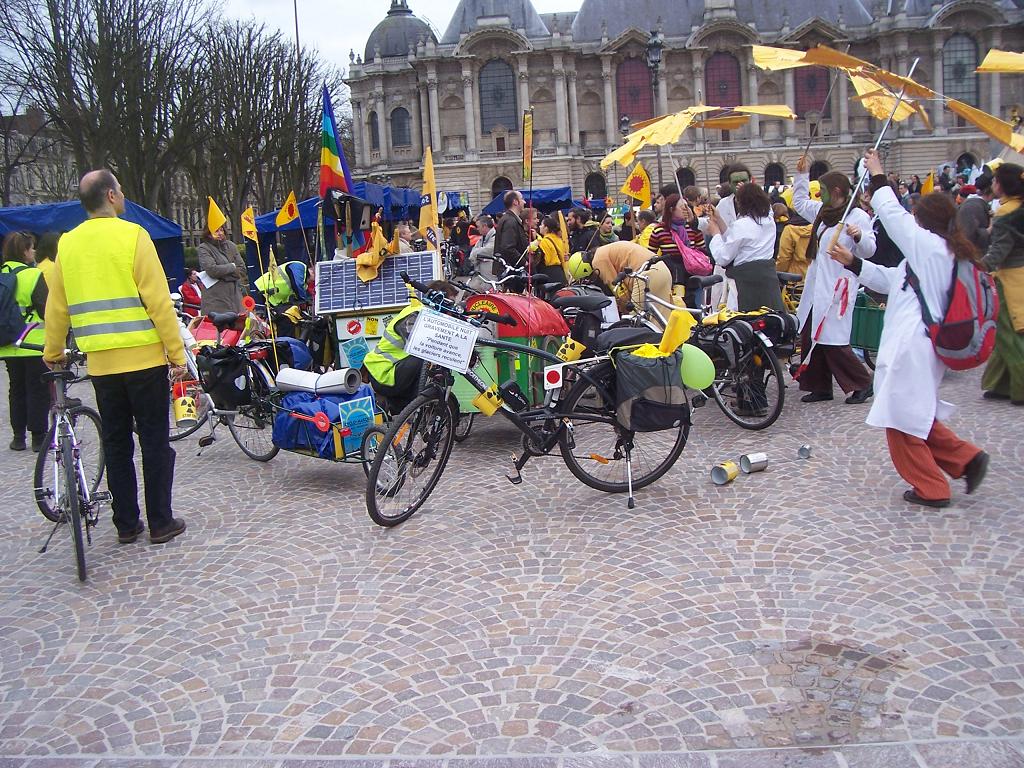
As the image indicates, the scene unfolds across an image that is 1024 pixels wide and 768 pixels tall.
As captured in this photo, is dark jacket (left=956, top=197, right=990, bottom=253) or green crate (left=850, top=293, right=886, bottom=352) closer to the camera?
dark jacket (left=956, top=197, right=990, bottom=253)

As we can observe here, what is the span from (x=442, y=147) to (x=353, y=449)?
74574 millimetres

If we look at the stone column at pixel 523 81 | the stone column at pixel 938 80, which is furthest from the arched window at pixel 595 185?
the stone column at pixel 938 80

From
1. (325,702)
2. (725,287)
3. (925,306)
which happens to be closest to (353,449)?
(325,702)

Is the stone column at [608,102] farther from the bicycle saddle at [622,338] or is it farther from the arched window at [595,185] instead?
the bicycle saddle at [622,338]

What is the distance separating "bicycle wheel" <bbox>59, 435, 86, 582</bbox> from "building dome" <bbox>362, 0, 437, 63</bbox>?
271 ft

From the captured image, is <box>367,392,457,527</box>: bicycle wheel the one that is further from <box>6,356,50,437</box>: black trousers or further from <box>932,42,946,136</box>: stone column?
<box>932,42,946,136</box>: stone column

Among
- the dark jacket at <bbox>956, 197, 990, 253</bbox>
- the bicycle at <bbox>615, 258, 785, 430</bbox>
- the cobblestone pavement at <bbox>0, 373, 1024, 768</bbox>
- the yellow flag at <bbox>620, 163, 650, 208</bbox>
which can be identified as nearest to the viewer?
the cobblestone pavement at <bbox>0, 373, 1024, 768</bbox>

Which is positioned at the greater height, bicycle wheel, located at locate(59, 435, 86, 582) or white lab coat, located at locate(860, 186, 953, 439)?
white lab coat, located at locate(860, 186, 953, 439)

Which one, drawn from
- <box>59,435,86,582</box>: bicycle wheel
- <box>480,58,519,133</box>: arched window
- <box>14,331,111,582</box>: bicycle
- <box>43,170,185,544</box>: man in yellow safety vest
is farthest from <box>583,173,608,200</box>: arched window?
<box>59,435,86,582</box>: bicycle wheel

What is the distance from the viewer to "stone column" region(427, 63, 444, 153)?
251 ft

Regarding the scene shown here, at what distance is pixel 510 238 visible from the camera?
10.1 meters

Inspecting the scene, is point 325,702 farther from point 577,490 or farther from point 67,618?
point 577,490

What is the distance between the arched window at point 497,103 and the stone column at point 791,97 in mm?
22074

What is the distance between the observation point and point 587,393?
5.41 m
